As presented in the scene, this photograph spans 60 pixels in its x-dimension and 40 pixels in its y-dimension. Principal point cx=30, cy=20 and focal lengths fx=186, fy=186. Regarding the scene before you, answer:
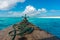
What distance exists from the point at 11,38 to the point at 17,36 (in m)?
0.25

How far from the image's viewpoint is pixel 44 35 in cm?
775

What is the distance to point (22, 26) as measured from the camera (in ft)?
24.4

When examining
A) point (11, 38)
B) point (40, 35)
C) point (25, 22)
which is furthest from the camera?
point (25, 22)

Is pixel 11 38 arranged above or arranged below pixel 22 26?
below

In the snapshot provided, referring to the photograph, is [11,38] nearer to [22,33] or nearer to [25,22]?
[22,33]

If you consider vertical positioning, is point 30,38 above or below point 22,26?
below

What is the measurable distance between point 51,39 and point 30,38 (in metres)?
0.86

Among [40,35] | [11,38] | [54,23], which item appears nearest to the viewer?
[11,38]

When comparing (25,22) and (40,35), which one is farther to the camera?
(25,22)

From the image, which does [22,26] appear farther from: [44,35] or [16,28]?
[44,35]

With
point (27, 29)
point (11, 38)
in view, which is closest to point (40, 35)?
point (27, 29)

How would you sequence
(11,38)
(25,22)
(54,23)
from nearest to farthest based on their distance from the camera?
(11,38), (25,22), (54,23)

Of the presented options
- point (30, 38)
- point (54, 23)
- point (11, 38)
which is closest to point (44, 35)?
point (30, 38)

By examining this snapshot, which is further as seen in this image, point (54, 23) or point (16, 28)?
point (54, 23)
